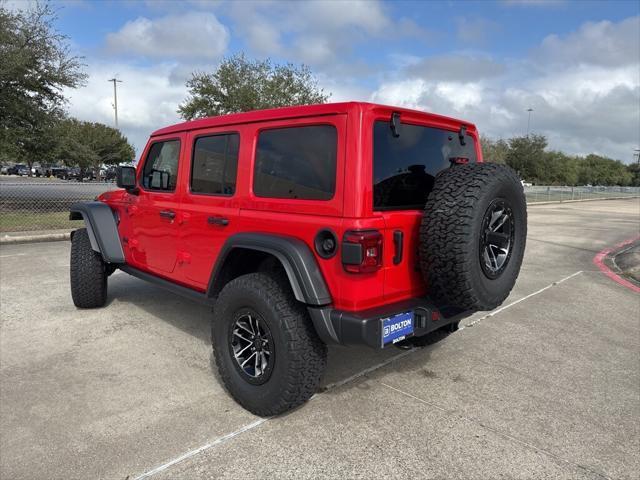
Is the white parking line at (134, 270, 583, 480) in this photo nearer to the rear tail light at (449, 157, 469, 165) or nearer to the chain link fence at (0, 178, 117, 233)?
the rear tail light at (449, 157, 469, 165)

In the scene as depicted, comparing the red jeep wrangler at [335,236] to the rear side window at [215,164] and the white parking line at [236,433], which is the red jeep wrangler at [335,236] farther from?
the white parking line at [236,433]

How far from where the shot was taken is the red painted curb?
22.1 feet

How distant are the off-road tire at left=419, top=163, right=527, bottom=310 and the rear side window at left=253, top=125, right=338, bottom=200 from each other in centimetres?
63

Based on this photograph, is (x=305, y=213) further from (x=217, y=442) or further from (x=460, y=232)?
(x=217, y=442)

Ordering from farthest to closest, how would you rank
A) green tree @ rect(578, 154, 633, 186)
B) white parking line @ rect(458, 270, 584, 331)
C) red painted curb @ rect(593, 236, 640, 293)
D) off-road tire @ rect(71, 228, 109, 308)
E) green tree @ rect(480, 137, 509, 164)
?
1. green tree @ rect(578, 154, 633, 186)
2. green tree @ rect(480, 137, 509, 164)
3. red painted curb @ rect(593, 236, 640, 293)
4. white parking line @ rect(458, 270, 584, 331)
5. off-road tire @ rect(71, 228, 109, 308)

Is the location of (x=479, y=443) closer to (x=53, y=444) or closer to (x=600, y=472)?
(x=600, y=472)

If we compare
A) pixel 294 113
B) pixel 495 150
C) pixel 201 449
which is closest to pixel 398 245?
pixel 294 113

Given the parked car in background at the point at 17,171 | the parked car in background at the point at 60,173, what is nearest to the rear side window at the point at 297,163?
the parked car in background at the point at 60,173

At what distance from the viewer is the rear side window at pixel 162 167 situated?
12.6 ft

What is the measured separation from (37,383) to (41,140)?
13.4 meters

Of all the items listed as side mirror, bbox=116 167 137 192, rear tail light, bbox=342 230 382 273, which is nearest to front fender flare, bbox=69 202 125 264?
side mirror, bbox=116 167 137 192

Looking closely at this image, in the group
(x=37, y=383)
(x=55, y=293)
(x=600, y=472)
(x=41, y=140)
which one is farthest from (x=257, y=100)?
(x=600, y=472)

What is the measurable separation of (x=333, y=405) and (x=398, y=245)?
3.84ft

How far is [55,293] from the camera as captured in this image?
18.0ft
